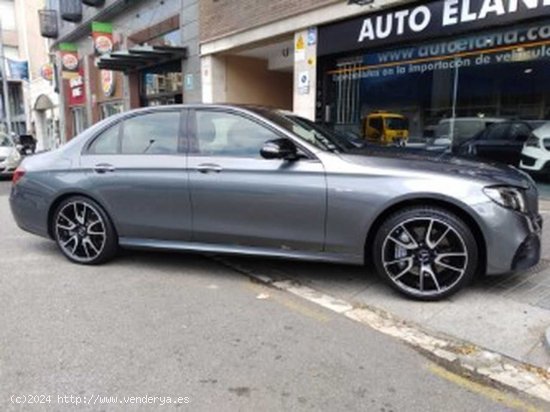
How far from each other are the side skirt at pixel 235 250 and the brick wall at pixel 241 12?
6.70 meters

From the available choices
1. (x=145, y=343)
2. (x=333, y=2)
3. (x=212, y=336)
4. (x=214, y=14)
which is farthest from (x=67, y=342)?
(x=214, y=14)

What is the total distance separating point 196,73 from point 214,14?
1.90m

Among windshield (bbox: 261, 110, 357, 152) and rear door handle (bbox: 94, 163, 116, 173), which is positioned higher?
windshield (bbox: 261, 110, 357, 152)

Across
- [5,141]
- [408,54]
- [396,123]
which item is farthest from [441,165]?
[5,141]

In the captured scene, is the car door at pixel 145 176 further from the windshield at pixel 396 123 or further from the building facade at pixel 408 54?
the windshield at pixel 396 123

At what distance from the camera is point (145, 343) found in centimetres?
329

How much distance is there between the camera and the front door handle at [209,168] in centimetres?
436

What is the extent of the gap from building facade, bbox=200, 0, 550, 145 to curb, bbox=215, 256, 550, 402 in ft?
17.7

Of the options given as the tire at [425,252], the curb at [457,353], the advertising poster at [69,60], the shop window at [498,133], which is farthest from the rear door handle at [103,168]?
the advertising poster at [69,60]

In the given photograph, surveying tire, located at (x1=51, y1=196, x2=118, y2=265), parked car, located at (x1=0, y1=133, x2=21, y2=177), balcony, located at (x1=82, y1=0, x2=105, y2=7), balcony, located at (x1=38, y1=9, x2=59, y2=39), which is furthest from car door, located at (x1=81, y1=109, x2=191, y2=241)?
balcony, located at (x1=38, y1=9, x2=59, y2=39)

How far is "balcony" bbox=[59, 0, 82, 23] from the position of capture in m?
21.5

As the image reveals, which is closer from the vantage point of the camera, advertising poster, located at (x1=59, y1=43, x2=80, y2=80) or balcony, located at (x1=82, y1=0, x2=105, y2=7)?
balcony, located at (x1=82, y1=0, x2=105, y2=7)

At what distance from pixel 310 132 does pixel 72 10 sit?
2123 centimetres

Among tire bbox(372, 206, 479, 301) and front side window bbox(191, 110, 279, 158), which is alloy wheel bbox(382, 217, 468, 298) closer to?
tire bbox(372, 206, 479, 301)
